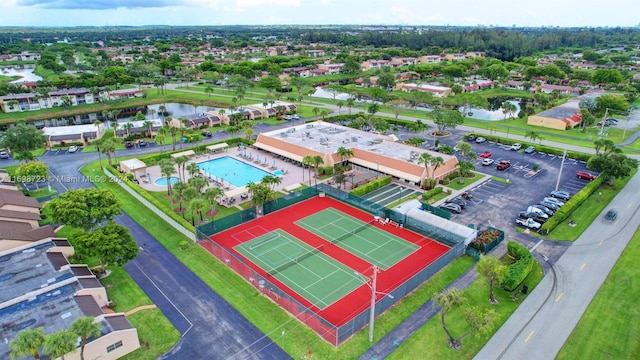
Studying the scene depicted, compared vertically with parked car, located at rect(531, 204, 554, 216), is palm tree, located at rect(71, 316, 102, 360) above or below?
above

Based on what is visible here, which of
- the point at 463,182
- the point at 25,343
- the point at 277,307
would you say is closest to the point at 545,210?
the point at 463,182

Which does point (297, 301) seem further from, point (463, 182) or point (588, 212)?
point (588, 212)

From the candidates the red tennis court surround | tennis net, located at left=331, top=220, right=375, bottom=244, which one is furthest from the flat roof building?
tennis net, located at left=331, top=220, right=375, bottom=244

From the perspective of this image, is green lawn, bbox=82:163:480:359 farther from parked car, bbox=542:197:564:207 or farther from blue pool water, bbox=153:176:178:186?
parked car, bbox=542:197:564:207

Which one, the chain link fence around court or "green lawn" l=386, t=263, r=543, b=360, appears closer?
"green lawn" l=386, t=263, r=543, b=360

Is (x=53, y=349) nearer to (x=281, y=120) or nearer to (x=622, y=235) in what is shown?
(x=622, y=235)
